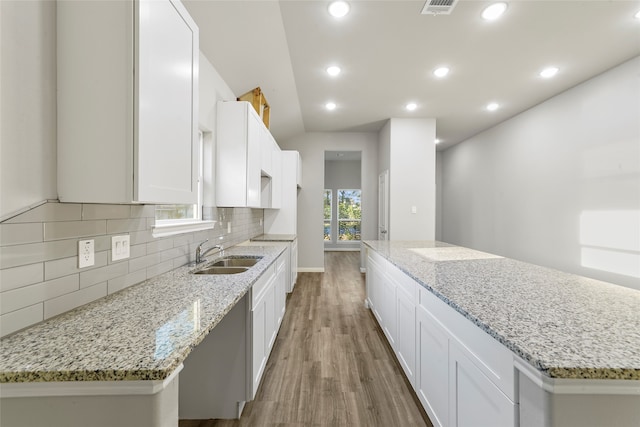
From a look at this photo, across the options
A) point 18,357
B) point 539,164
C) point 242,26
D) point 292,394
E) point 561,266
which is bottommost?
point 292,394

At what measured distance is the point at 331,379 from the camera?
2125mm

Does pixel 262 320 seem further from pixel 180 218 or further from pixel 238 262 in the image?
pixel 180 218

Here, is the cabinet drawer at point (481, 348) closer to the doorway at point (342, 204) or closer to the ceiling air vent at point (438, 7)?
the ceiling air vent at point (438, 7)

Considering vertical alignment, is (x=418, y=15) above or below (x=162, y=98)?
above

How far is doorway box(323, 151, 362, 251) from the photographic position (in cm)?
922

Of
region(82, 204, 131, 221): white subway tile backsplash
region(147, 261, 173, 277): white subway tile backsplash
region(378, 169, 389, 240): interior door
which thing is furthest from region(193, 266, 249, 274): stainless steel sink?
region(378, 169, 389, 240): interior door

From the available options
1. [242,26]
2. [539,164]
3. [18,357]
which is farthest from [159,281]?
[539,164]

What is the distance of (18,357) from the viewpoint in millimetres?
791

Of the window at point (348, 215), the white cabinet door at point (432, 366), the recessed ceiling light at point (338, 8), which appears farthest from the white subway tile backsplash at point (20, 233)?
the window at point (348, 215)

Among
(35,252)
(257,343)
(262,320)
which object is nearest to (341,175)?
(262,320)

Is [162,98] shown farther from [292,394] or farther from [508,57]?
[508,57]

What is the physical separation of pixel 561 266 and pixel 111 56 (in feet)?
16.6

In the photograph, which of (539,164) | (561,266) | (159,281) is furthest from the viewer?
(539,164)

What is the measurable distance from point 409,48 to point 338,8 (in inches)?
38.0
